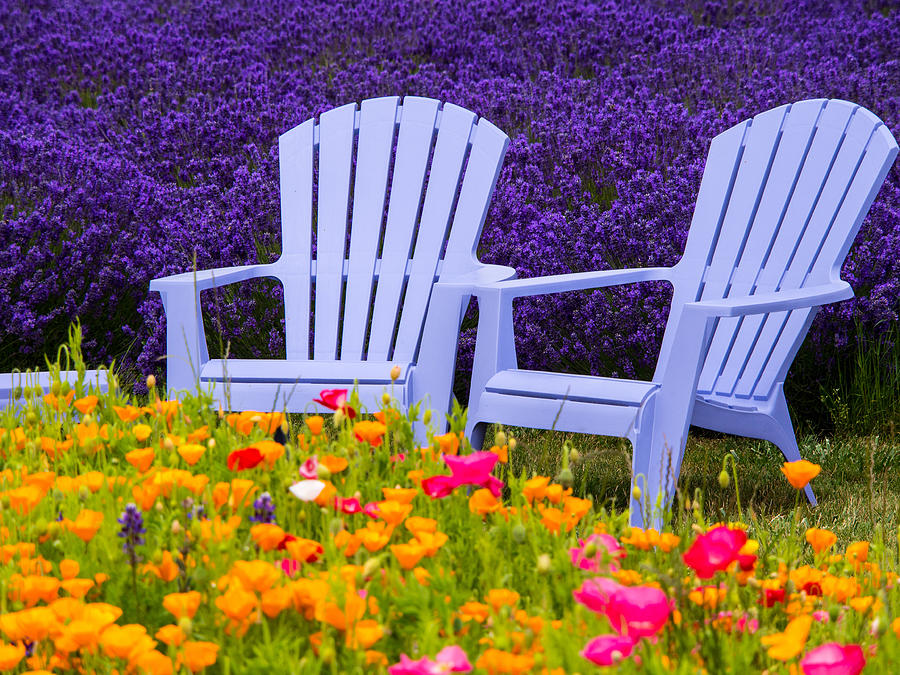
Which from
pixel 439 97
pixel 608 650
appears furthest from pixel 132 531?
pixel 439 97

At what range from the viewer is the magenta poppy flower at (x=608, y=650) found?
2.63 ft

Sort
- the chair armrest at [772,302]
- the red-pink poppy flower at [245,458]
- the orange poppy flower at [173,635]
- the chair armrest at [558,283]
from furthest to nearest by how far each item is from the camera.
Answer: the chair armrest at [558,283], the chair armrest at [772,302], the red-pink poppy flower at [245,458], the orange poppy flower at [173,635]

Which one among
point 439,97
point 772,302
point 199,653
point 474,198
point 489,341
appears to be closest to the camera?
point 199,653

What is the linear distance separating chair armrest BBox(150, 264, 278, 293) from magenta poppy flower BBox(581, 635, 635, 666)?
Answer: 67.8 inches

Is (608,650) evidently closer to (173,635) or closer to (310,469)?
(173,635)

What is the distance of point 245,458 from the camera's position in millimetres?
1277

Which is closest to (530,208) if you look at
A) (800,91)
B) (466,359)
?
(466,359)

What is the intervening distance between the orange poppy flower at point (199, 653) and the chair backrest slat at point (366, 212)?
231cm

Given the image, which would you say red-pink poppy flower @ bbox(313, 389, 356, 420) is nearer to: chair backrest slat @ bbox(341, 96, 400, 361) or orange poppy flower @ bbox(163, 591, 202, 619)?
orange poppy flower @ bbox(163, 591, 202, 619)

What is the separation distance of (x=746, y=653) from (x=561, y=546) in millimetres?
270

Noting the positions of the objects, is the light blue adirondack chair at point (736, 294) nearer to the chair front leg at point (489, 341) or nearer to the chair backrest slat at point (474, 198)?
the chair front leg at point (489, 341)

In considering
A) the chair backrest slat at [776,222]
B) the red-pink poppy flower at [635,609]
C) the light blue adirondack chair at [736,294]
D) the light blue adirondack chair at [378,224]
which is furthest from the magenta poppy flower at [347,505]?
the chair backrest slat at [776,222]

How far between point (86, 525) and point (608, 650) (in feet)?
2.15

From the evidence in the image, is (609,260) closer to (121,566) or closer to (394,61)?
(121,566)
